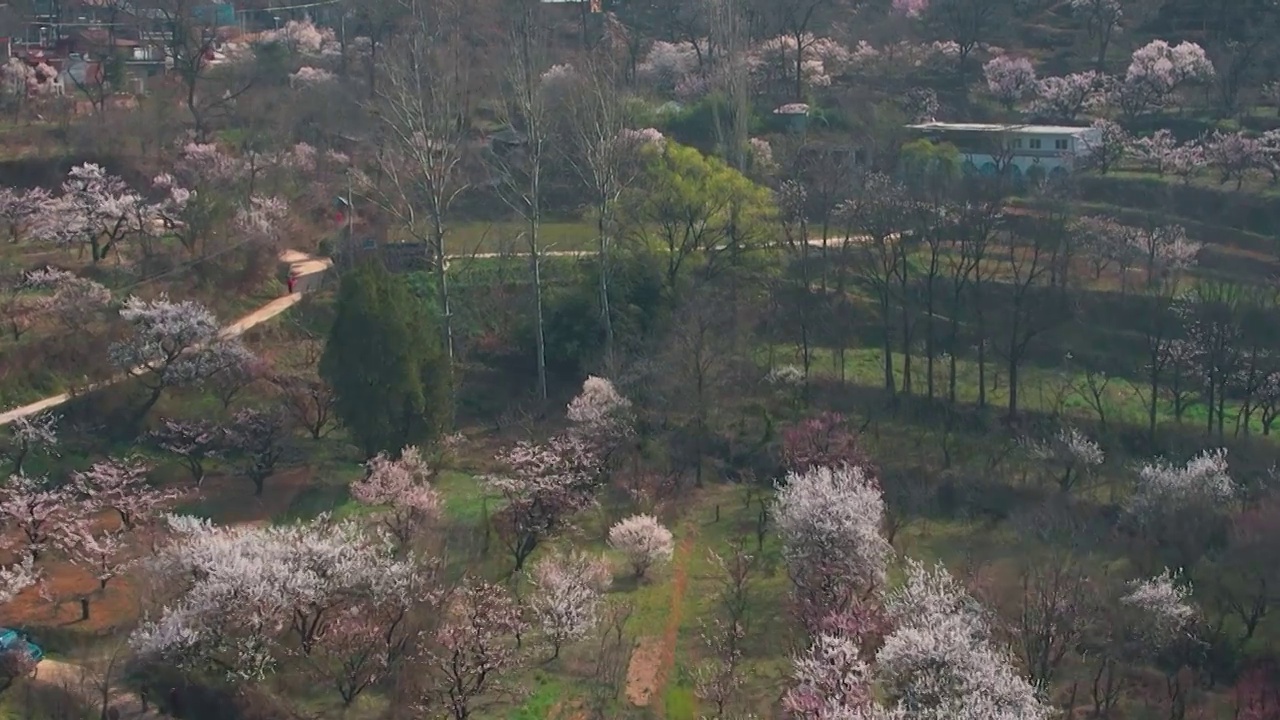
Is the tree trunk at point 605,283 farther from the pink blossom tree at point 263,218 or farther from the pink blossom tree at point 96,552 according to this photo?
the pink blossom tree at point 96,552

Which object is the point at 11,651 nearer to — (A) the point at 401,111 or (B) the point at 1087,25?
(A) the point at 401,111

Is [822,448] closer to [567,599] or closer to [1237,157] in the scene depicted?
[567,599]

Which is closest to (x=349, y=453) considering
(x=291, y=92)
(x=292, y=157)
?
(x=292, y=157)

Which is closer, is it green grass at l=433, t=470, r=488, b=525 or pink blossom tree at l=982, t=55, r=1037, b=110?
green grass at l=433, t=470, r=488, b=525

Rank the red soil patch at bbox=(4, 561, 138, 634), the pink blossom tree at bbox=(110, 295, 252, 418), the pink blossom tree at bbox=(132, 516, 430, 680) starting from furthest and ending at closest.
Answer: the pink blossom tree at bbox=(110, 295, 252, 418)
the red soil patch at bbox=(4, 561, 138, 634)
the pink blossom tree at bbox=(132, 516, 430, 680)

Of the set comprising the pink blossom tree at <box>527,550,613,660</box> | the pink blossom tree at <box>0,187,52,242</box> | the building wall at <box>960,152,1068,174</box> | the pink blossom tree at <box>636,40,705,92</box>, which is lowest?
the pink blossom tree at <box>527,550,613,660</box>

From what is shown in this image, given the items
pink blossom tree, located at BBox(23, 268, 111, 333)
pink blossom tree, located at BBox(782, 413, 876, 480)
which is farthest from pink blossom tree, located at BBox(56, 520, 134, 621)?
pink blossom tree, located at BBox(782, 413, 876, 480)

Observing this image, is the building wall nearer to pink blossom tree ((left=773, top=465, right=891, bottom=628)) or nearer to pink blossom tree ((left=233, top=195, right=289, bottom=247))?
pink blossom tree ((left=233, top=195, right=289, bottom=247))

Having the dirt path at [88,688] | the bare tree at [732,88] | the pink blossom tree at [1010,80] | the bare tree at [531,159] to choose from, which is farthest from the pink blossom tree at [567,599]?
the pink blossom tree at [1010,80]
